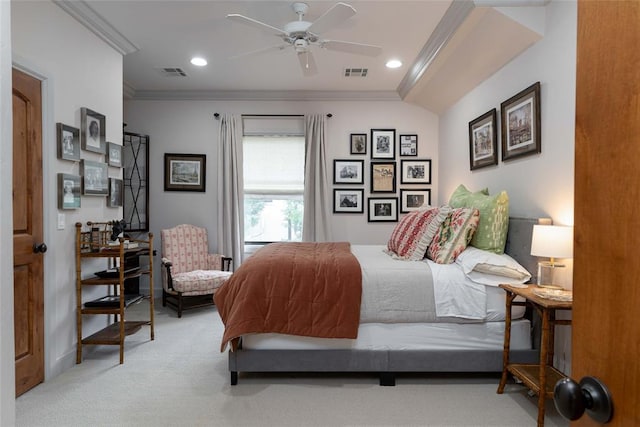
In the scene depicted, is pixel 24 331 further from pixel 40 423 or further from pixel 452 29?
pixel 452 29

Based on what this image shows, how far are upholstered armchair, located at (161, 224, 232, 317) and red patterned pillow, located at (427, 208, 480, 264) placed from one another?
260 centimetres

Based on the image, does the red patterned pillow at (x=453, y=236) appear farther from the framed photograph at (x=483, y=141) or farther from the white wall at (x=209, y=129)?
the white wall at (x=209, y=129)

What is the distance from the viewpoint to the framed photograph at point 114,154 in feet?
11.1

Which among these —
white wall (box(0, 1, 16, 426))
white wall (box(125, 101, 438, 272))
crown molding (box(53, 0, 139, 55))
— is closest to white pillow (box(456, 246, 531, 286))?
white wall (box(0, 1, 16, 426))

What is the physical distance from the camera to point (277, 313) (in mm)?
2477

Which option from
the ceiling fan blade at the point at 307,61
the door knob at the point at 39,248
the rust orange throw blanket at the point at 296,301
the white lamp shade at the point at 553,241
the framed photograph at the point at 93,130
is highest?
the ceiling fan blade at the point at 307,61

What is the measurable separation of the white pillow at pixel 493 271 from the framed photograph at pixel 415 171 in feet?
8.90

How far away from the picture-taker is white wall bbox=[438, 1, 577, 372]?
2.39 metres

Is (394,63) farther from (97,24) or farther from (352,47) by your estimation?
(97,24)

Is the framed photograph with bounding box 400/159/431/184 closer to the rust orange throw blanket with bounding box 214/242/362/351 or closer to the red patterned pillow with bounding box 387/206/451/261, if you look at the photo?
the red patterned pillow with bounding box 387/206/451/261

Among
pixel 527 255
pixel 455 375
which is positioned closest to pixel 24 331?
pixel 455 375

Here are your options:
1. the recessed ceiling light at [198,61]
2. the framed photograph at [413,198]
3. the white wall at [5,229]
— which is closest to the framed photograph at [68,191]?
the recessed ceiling light at [198,61]

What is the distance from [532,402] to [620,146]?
2426mm

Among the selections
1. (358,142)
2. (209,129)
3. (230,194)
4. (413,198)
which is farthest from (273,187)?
(413,198)
